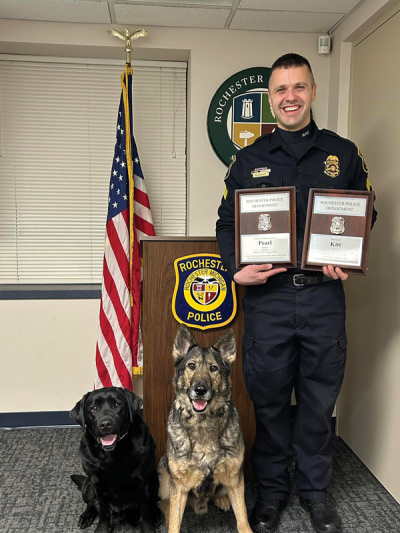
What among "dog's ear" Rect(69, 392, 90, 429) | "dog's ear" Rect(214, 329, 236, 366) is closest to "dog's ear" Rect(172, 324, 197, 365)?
"dog's ear" Rect(214, 329, 236, 366)

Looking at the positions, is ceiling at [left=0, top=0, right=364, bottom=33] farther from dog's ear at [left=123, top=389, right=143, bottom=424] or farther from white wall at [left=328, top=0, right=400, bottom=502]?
dog's ear at [left=123, top=389, right=143, bottom=424]

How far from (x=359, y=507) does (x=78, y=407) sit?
4.81 feet

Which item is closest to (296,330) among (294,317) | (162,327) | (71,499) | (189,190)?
(294,317)

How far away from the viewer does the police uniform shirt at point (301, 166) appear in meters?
1.98

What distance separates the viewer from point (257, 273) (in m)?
1.91

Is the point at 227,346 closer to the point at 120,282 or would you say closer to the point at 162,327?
the point at 162,327

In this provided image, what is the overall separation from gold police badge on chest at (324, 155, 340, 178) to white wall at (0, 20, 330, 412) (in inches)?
50.4

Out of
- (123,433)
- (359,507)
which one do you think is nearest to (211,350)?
(123,433)

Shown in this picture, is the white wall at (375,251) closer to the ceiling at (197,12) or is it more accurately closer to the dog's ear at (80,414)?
the ceiling at (197,12)

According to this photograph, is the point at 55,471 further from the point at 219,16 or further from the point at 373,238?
the point at 219,16

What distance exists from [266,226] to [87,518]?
1582 millimetres

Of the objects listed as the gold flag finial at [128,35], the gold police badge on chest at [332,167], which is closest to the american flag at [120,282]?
the gold flag finial at [128,35]

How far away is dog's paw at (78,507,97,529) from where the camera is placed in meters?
2.10

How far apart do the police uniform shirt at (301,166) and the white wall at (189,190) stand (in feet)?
3.69
